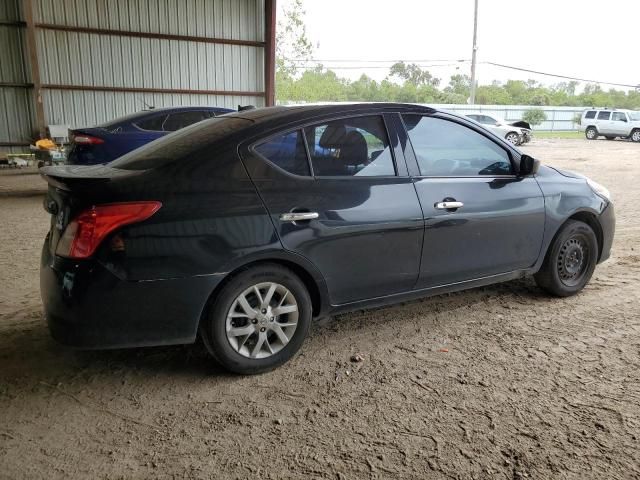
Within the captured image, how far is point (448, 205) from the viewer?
3.70 metres

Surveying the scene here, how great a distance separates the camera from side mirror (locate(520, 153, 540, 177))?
4082mm

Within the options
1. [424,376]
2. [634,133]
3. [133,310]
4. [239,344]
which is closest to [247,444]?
[239,344]

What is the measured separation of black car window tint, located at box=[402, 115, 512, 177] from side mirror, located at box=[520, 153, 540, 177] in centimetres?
9

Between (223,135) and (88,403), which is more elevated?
(223,135)

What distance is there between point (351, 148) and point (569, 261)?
2271 millimetres

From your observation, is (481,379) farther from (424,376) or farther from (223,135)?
(223,135)

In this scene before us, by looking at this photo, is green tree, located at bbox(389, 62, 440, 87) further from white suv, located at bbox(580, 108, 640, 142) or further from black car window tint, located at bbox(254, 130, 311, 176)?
black car window tint, located at bbox(254, 130, 311, 176)

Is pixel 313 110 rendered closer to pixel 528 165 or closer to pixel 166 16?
pixel 528 165

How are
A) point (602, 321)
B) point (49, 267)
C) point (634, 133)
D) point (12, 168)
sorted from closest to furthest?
point (49, 267) → point (602, 321) → point (12, 168) → point (634, 133)

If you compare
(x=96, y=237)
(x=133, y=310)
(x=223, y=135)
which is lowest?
(x=133, y=310)

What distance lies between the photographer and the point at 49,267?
295cm

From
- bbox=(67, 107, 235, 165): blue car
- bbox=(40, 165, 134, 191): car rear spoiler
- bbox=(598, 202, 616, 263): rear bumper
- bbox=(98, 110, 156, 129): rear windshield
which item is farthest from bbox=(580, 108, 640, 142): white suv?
bbox=(40, 165, 134, 191): car rear spoiler

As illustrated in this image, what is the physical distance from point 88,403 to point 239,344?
0.85 metres

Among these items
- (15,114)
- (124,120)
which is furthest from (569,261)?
(15,114)
